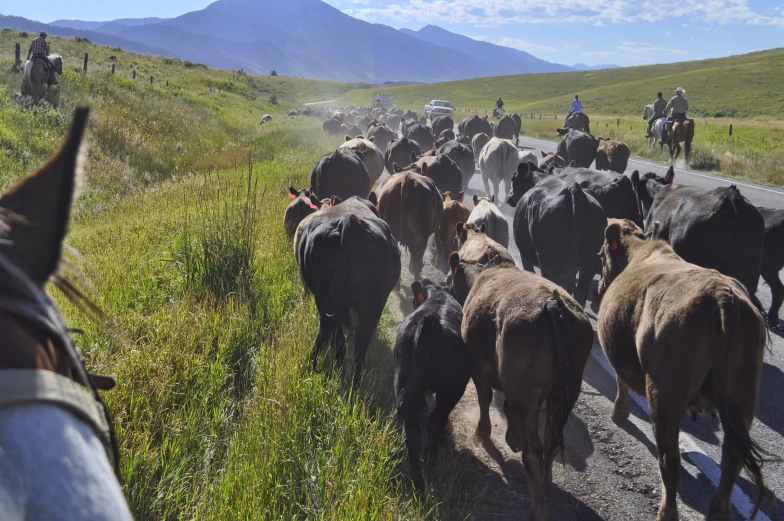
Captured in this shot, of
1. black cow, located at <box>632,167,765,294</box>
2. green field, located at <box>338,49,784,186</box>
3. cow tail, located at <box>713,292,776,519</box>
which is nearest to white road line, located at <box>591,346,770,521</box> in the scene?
cow tail, located at <box>713,292,776,519</box>

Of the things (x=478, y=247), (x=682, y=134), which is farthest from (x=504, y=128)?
(x=478, y=247)

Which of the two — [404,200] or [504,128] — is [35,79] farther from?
[404,200]

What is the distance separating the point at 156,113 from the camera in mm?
25297

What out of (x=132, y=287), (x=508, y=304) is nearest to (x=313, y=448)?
(x=508, y=304)

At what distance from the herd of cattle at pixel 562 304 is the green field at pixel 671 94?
43.1 ft

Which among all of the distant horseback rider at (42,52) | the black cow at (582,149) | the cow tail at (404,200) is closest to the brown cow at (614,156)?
the black cow at (582,149)

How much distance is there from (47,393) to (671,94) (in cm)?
8367

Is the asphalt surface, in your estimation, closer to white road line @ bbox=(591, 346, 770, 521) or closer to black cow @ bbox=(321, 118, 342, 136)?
white road line @ bbox=(591, 346, 770, 521)

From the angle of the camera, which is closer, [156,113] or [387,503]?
[387,503]

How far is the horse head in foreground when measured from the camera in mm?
646

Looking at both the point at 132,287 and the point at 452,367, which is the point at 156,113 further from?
the point at 452,367

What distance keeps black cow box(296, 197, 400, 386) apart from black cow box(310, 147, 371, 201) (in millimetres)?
5535

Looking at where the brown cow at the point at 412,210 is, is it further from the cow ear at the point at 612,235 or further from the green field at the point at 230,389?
the cow ear at the point at 612,235

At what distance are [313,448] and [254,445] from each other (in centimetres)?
50
